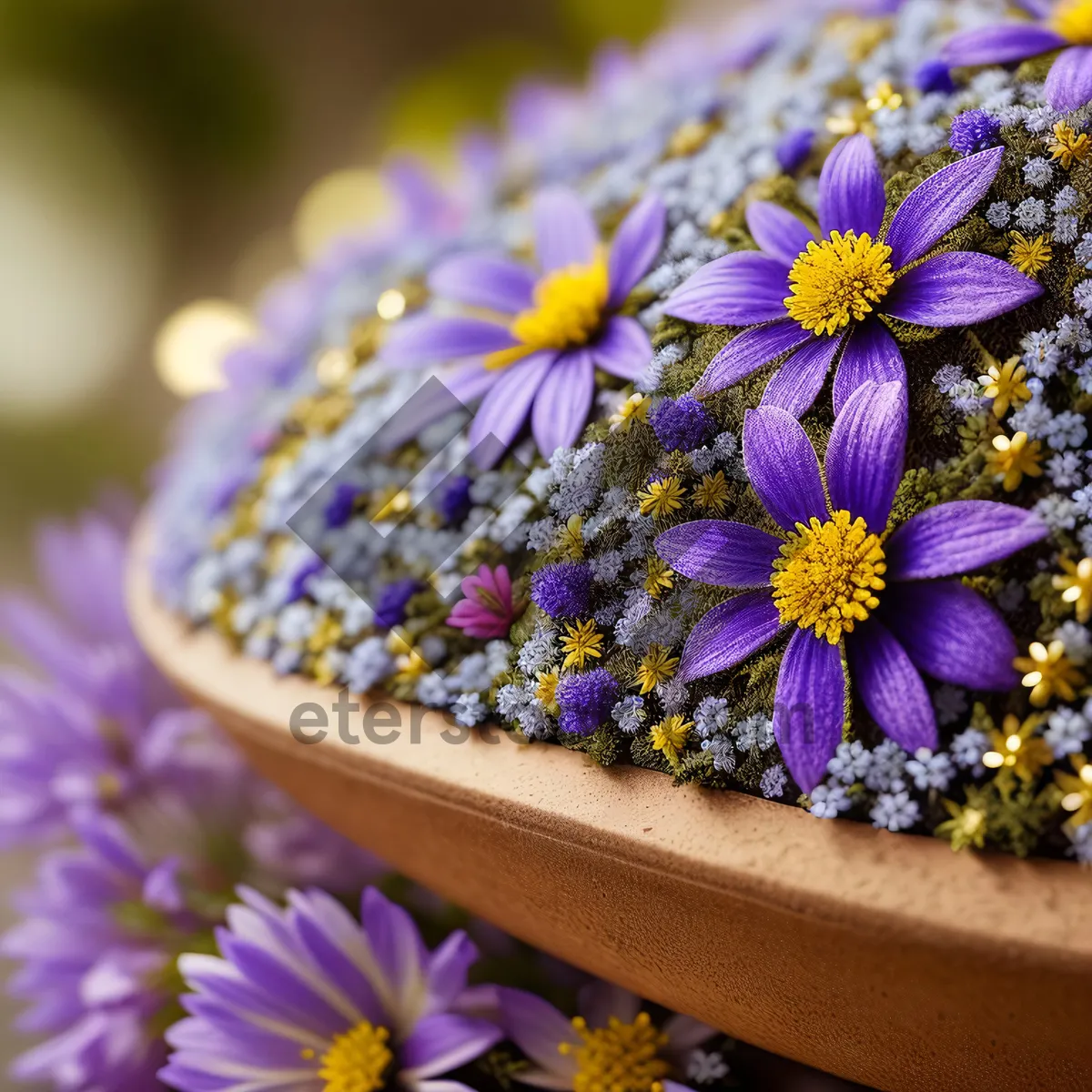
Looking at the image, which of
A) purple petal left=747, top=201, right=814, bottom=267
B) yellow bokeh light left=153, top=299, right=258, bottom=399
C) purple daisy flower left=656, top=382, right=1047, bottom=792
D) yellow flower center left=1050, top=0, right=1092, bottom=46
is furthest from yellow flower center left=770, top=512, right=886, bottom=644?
yellow bokeh light left=153, top=299, right=258, bottom=399

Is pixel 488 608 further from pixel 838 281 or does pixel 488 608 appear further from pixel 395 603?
pixel 838 281

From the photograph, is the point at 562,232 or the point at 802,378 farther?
the point at 562,232

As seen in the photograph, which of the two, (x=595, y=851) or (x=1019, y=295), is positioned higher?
(x=1019, y=295)

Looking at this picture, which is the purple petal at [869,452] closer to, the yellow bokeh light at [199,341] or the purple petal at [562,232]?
the purple petal at [562,232]

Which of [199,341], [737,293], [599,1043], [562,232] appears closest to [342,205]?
[199,341]

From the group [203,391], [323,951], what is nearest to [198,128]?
[203,391]

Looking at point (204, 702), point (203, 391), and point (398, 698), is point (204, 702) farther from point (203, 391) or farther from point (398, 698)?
point (203, 391)

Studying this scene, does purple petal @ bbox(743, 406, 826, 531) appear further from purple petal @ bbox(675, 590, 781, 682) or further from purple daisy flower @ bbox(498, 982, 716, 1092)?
purple daisy flower @ bbox(498, 982, 716, 1092)
